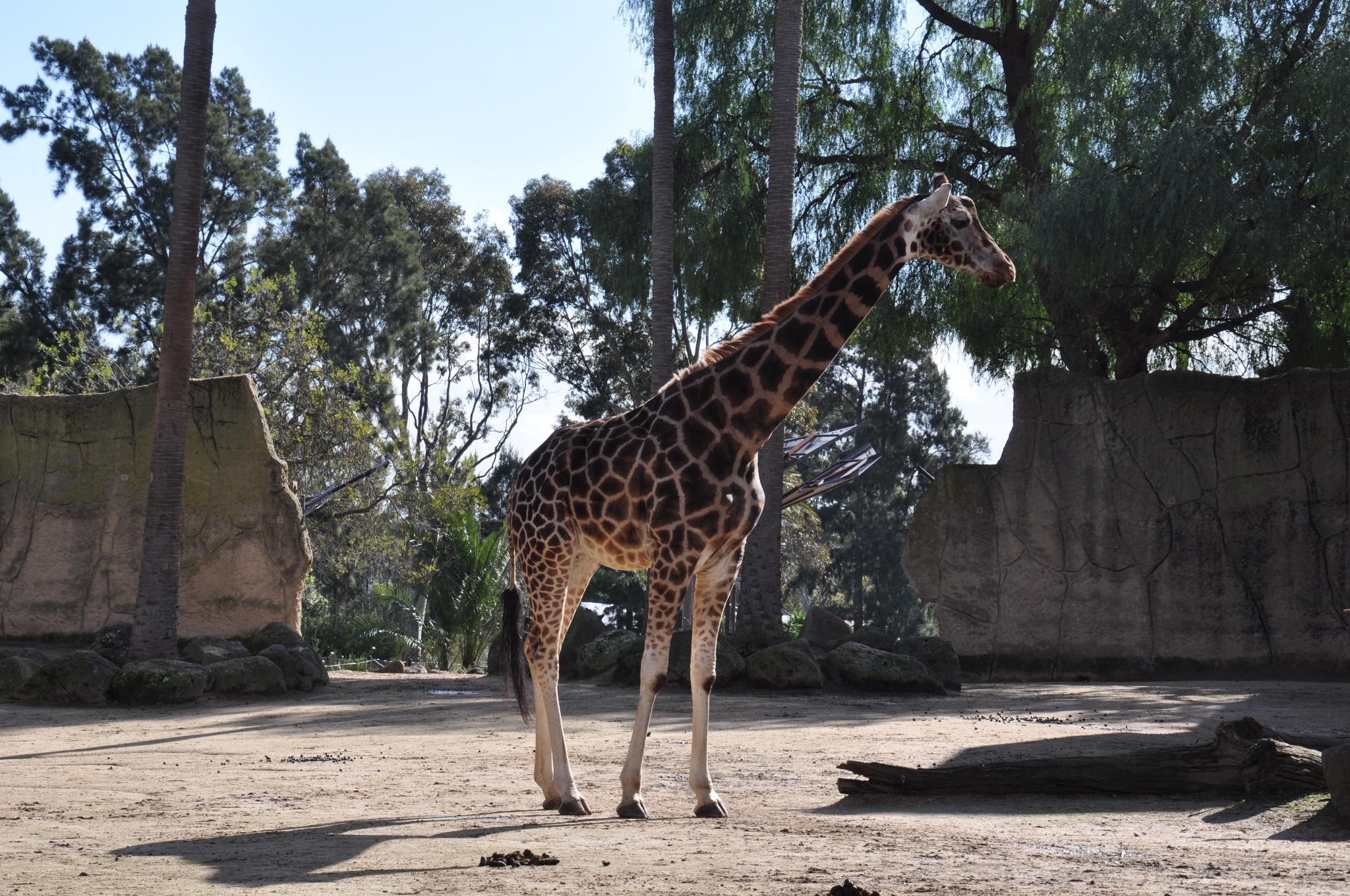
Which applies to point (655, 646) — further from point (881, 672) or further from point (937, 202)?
point (881, 672)

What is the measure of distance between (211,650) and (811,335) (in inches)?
384

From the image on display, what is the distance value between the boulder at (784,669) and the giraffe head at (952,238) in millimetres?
7156

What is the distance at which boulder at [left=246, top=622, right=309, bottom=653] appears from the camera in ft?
46.3

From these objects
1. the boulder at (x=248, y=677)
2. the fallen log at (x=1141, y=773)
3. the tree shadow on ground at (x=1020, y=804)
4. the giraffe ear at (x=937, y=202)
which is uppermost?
the giraffe ear at (x=937, y=202)

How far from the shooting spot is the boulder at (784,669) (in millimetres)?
12859

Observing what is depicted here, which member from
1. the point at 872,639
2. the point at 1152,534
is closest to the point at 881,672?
the point at 872,639

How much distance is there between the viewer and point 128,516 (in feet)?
50.4

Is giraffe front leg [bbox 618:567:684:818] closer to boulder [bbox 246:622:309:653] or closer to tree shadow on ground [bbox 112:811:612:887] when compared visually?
tree shadow on ground [bbox 112:811:612:887]

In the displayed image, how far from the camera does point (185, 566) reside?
49.9 ft

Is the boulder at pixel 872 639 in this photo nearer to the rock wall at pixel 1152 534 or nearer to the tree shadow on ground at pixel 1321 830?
the rock wall at pixel 1152 534

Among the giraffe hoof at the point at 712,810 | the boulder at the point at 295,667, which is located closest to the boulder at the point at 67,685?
the boulder at the point at 295,667

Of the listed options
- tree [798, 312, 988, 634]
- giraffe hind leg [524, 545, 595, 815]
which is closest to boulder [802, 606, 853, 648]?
giraffe hind leg [524, 545, 595, 815]

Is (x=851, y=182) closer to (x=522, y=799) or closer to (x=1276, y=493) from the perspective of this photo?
(x=1276, y=493)

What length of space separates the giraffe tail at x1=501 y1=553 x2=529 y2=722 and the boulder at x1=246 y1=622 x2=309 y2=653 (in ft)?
25.3
